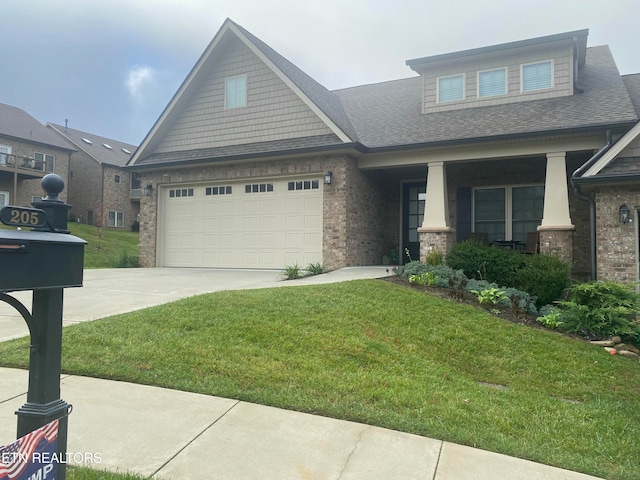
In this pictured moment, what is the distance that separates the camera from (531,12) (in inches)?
659

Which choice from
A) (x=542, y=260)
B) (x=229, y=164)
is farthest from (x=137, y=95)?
(x=542, y=260)

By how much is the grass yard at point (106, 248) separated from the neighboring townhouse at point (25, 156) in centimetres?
415

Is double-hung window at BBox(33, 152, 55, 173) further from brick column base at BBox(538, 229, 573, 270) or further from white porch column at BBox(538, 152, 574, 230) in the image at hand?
brick column base at BBox(538, 229, 573, 270)

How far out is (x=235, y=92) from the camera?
1490cm

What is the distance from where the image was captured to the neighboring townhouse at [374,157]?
40.1 ft

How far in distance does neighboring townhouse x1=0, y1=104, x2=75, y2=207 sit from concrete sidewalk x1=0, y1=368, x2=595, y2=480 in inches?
1097

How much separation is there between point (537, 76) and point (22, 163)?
1143 inches

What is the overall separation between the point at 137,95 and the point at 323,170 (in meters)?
93.4

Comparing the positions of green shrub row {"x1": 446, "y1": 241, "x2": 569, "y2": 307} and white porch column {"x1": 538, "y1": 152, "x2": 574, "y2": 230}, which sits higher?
white porch column {"x1": 538, "y1": 152, "x2": 574, "y2": 230}

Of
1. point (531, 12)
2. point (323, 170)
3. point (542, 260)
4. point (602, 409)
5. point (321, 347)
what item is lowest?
point (602, 409)

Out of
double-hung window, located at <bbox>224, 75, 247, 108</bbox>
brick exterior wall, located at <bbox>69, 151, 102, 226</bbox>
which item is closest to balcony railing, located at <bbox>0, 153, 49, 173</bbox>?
brick exterior wall, located at <bbox>69, 151, 102, 226</bbox>

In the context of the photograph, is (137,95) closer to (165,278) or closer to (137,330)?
(165,278)

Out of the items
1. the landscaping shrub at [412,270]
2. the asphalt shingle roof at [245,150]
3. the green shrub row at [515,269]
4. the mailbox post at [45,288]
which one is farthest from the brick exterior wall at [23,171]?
the mailbox post at [45,288]

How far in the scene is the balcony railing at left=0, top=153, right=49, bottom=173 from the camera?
1096 inches
